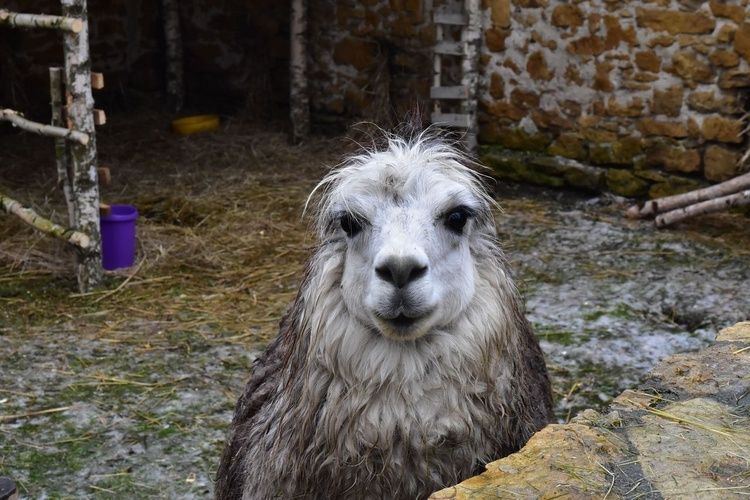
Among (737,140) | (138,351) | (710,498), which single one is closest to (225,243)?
(138,351)

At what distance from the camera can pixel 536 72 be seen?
8133mm

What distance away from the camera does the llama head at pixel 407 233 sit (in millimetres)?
2852

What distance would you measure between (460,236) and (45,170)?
254 inches

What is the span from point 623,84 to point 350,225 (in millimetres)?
5120

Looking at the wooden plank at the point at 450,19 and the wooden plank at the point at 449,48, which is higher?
the wooden plank at the point at 450,19

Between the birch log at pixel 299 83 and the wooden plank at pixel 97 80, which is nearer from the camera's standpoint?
the wooden plank at pixel 97 80

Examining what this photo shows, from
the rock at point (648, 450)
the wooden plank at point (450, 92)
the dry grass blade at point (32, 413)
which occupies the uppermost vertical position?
the wooden plank at point (450, 92)

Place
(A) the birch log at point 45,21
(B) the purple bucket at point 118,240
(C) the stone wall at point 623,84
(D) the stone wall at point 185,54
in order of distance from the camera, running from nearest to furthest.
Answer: (A) the birch log at point 45,21, (B) the purple bucket at point 118,240, (C) the stone wall at point 623,84, (D) the stone wall at point 185,54

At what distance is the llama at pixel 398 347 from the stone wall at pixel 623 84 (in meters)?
4.53

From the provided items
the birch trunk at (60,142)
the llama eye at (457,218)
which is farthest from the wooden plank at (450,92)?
the llama eye at (457,218)

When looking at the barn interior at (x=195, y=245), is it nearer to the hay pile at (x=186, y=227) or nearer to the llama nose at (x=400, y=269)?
the hay pile at (x=186, y=227)

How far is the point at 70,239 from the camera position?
6.13m

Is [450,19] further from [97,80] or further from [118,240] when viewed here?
[118,240]

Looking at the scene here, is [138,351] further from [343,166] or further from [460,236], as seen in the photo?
[460,236]
